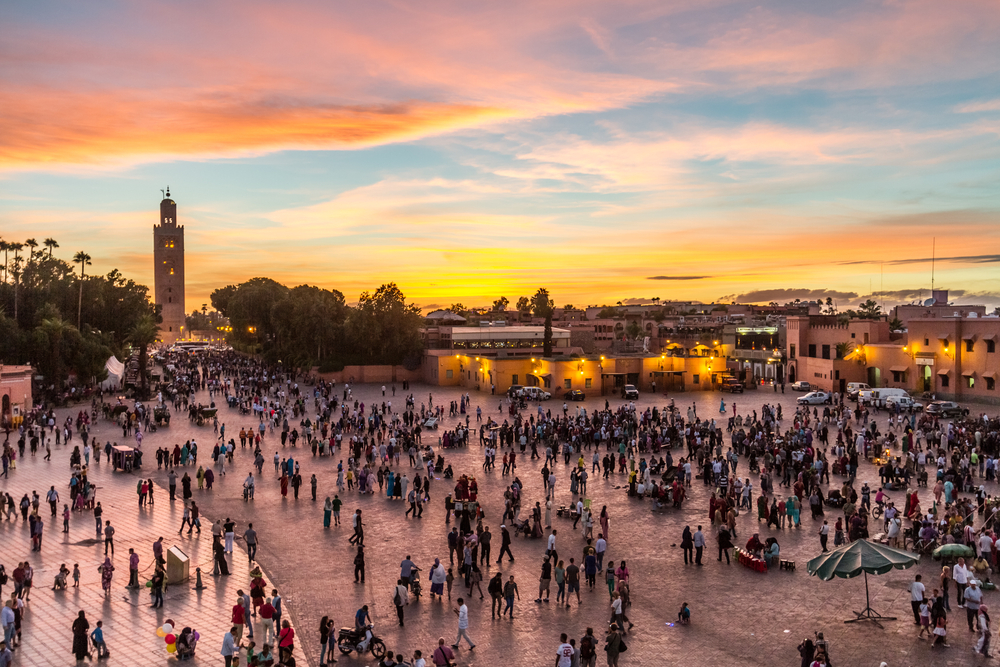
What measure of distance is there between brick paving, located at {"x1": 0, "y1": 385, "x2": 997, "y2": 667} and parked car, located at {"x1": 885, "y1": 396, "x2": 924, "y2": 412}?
1938 centimetres

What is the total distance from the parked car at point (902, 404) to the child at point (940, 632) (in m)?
31.5

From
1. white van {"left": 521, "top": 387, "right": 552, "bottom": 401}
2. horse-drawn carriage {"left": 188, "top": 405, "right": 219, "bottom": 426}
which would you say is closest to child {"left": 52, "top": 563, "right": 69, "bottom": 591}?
horse-drawn carriage {"left": 188, "top": 405, "right": 219, "bottom": 426}

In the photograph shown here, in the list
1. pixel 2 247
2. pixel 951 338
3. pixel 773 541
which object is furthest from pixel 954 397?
pixel 2 247

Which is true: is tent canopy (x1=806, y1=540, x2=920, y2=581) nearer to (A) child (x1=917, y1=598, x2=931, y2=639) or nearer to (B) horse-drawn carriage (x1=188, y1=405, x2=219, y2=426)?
(A) child (x1=917, y1=598, x2=931, y2=639)

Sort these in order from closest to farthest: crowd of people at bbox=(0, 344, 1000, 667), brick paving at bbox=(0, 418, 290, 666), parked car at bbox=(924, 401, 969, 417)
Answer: brick paving at bbox=(0, 418, 290, 666)
crowd of people at bbox=(0, 344, 1000, 667)
parked car at bbox=(924, 401, 969, 417)

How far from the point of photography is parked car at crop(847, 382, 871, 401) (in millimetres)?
48688

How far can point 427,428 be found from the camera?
38.1 meters

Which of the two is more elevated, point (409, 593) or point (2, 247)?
point (2, 247)

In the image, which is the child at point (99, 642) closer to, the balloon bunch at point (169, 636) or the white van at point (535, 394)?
the balloon bunch at point (169, 636)

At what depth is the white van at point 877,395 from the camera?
44.4 meters

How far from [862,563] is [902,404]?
32.4 m

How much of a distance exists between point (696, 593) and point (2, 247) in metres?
74.2

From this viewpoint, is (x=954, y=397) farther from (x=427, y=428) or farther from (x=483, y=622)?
(x=483, y=622)

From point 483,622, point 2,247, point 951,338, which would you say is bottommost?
point 483,622
